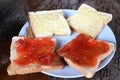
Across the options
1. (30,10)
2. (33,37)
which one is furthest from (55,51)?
(30,10)

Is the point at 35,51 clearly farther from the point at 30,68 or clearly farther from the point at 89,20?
the point at 89,20

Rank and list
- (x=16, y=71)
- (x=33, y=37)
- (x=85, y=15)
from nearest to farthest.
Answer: (x=16, y=71) → (x=33, y=37) → (x=85, y=15)

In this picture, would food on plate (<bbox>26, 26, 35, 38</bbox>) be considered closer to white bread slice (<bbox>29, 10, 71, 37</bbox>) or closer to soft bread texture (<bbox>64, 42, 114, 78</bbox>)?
white bread slice (<bbox>29, 10, 71, 37</bbox>)

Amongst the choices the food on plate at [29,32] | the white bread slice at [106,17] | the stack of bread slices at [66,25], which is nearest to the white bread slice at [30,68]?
the stack of bread slices at [66,25]

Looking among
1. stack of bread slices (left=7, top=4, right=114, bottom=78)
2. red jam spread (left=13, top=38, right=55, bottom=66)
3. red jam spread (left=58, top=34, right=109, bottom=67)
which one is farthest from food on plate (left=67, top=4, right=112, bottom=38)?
red jam spread (left=13, top=38, right=55, bottom=66)

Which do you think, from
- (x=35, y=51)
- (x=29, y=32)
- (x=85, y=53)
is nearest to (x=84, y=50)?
(x=85, y=53)

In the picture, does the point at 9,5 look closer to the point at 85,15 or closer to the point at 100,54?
the point at 85,15

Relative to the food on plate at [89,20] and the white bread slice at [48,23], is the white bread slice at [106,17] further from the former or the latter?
the white bread slice at [48,23]

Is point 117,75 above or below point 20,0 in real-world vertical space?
below
